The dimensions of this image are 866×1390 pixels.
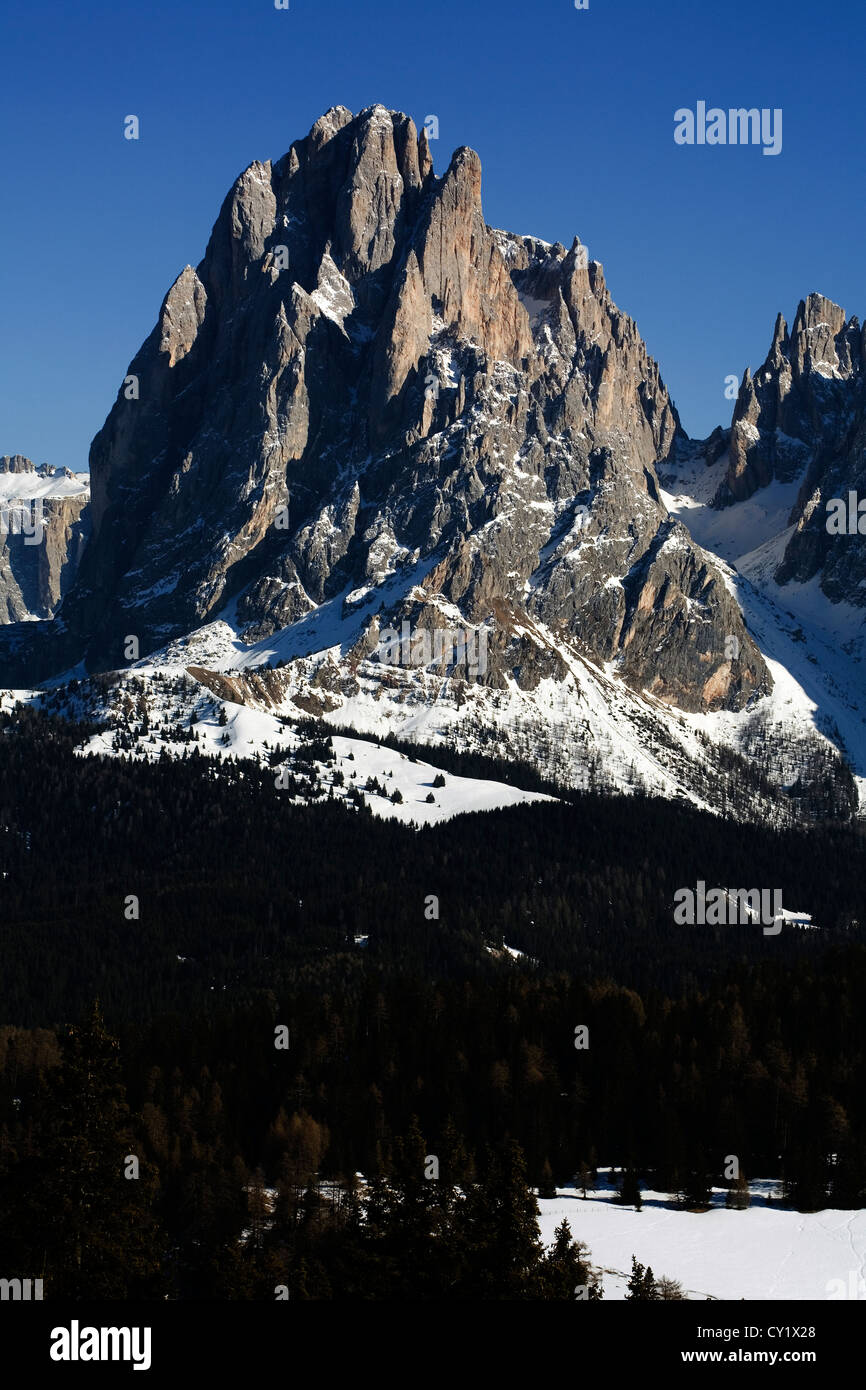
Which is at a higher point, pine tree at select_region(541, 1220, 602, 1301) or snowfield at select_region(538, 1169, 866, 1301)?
pine tree at select_region(541, 1220, 602, 1301)

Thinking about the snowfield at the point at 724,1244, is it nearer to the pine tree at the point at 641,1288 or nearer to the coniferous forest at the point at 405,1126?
the coniferous forest at the point at 405,1126

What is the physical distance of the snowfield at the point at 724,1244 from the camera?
273 ft

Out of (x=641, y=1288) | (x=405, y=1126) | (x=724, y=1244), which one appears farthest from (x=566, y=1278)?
(x=405, y=1126)

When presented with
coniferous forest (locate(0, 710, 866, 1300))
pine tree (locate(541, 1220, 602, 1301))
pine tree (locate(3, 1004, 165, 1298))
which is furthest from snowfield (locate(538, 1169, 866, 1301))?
pine tree (locate(3, 1004, 165, 1298))

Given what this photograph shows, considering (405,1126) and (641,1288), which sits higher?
(405,1126)

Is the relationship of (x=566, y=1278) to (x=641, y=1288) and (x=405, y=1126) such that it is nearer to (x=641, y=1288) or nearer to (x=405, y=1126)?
(x=641, y=1288)

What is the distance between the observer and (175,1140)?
111 m

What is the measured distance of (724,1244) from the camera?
92.8 metres

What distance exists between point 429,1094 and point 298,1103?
10737 mm

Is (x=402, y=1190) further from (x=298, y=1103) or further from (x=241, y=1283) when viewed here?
(x=298, y=1103)

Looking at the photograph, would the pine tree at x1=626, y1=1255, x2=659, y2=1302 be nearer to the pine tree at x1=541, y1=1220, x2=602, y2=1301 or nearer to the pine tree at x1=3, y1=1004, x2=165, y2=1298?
the pine tree at x1=541, y1=1220, x2=602, y2=1301

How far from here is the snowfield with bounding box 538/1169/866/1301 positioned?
83.2 m

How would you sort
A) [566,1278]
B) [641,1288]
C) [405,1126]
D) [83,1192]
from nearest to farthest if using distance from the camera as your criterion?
[83,1192], [641,1288], [566,1278], [405,1126]
